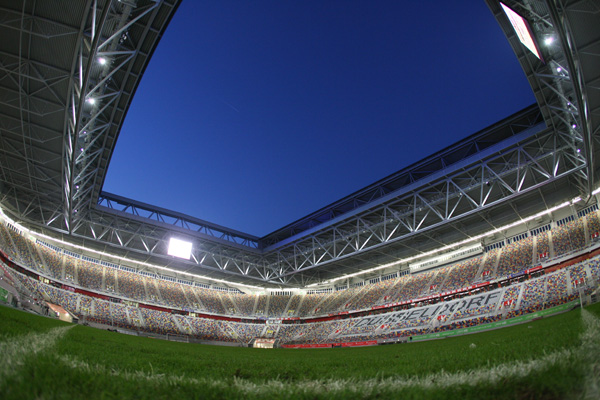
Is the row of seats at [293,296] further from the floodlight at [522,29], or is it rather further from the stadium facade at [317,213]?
the floodlight at [522,29]

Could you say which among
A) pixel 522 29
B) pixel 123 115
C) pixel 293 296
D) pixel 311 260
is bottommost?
pixel 293 296

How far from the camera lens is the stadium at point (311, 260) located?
2.86 meters

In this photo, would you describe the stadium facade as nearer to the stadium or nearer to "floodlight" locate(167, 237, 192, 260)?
the stadium

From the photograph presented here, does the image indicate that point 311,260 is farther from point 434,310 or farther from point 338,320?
point 434,310

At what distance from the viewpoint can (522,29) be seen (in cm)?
1426

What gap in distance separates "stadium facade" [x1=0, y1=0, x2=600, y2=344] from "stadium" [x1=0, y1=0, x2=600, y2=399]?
0.15 metres

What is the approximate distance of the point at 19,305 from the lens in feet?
63.3

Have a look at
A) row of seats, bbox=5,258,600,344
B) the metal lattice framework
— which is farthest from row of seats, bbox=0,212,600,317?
the metal lattice framework

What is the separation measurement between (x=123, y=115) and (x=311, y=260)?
29248 millimetres

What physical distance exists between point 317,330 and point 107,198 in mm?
30981

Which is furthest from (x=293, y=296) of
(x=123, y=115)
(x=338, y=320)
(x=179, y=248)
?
(x=123, y=115)

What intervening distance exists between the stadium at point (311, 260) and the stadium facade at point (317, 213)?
0.51 ft

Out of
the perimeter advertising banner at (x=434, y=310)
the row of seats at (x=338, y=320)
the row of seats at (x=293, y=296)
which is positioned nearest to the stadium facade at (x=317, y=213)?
the row of seats at (x=293, y=296)

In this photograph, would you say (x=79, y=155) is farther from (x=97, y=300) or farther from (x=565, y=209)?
(x=565, y=209)
